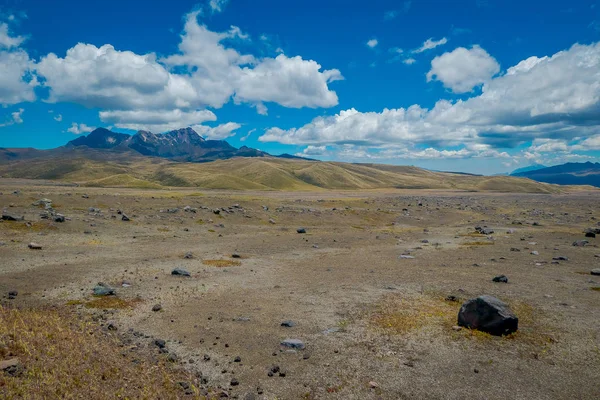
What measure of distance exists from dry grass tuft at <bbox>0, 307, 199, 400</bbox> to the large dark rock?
1413cm

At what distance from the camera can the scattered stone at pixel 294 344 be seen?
53.2 feet

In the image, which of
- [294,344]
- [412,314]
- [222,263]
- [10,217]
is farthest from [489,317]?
[10,217]

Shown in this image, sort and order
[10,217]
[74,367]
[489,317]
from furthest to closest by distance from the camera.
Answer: [10,217] < [489,317] < [74,367]

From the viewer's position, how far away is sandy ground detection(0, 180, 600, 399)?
13.9 m

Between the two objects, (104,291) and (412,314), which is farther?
(104,291)

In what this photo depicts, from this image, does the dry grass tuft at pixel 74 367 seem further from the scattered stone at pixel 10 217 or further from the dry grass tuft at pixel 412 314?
the scattered stone at pixel 10 217

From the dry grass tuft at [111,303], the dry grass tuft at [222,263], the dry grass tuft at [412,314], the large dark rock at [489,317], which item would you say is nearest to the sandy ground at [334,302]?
the dry grass tuft at [412,314]

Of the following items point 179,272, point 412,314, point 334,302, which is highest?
point 179,272

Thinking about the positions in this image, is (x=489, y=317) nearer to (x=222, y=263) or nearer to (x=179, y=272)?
(x=179, y=272)

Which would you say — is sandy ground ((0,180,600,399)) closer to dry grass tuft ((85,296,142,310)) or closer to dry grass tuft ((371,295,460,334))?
dry grass tuft ((371,295,460,334))

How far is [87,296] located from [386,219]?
212 ft

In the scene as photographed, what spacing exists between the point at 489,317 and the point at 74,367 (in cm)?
1899

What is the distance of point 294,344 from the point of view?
16297 mm

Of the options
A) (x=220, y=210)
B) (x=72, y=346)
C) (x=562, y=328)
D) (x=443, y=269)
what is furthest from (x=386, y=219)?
(x=72, y=346)
